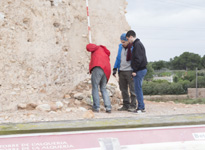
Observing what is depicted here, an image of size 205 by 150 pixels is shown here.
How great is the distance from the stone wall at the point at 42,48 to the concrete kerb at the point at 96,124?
436 cm

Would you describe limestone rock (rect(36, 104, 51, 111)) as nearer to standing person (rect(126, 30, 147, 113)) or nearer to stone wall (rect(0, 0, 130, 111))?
stone wall (rect(0, 0, 130, 111))

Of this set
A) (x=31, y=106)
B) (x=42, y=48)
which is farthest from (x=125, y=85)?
(x=42, y=48)

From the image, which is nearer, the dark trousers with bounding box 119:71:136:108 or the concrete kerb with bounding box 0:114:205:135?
the concrete kerb with bounding box 0:114:205:135

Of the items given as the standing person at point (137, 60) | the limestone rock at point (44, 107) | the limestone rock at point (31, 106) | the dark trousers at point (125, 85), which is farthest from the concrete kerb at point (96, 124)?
the limestone rock at point (31, 106)

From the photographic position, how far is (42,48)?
714cm

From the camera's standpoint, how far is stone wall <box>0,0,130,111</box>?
21.4 ft

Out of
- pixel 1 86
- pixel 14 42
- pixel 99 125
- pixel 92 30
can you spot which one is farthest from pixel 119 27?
pixel 99 125

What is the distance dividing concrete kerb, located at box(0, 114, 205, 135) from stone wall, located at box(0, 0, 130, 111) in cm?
436

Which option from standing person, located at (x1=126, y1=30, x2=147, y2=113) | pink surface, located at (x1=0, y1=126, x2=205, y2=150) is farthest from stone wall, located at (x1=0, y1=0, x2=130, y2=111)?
pink surface, located at (x1=0, y1=126, x2=205, y2=150)

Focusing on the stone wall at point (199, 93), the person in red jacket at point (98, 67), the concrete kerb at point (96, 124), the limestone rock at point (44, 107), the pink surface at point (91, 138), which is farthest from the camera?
the stone wall at point (199, 93)

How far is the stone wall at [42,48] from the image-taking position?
653 cm

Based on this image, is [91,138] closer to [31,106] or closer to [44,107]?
[44,107]

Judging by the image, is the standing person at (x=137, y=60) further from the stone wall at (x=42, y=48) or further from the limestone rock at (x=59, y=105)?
the stone wall at (x=42, y=48)

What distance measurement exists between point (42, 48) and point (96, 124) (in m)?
5.30
